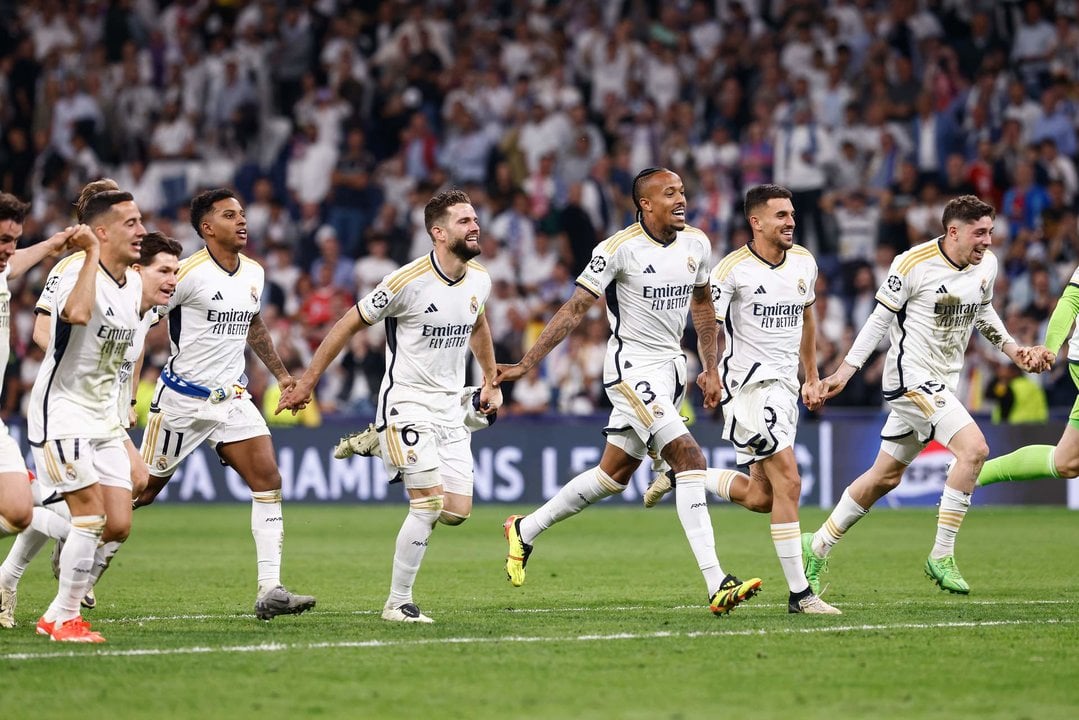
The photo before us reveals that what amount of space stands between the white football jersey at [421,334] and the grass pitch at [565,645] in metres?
1.32

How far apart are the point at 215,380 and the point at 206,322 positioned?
0.38m

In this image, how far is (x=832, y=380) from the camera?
35.9ft

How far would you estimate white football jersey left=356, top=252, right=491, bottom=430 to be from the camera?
1011cm

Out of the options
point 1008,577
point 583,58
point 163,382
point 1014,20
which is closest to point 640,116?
point 583,58

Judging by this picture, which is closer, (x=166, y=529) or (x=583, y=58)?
(x=166, y=529)

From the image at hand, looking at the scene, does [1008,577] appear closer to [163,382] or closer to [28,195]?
[163,382]

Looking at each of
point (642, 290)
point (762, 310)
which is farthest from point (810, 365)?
point (642, 290)

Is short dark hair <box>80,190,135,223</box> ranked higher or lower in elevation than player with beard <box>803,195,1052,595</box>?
higher

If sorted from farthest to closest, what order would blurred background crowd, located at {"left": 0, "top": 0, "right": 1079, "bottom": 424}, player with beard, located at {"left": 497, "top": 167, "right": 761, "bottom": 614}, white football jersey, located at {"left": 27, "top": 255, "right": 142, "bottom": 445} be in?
1. blurred background crowd, located at {"left": 0, "top": 0, "right": 1079, "bottom": 424}
2. player with beard, located at {"left": 497, "top": 167, "right": 761, "bottom": 614}
3. white football jersey, located at {"left": 27, "top": 255, "right": 142, "bottom": 445}

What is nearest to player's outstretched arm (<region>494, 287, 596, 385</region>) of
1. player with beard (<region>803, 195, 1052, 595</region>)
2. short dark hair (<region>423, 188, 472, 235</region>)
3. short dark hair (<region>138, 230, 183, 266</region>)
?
short dark hair (<region>423, 188, 472, 235</region>)

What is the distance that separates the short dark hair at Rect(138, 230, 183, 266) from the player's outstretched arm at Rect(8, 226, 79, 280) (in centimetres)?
95

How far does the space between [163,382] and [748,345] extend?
12.6 ft

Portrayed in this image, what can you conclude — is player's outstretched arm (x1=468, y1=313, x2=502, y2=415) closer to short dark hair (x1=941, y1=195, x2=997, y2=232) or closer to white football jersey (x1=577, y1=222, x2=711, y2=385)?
white football jersey (x1=577, y1=222, x2=711, y2=385)

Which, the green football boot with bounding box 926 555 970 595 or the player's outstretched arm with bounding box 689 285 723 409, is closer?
the player's outstretched arm with bounding box 689 285 723 409
